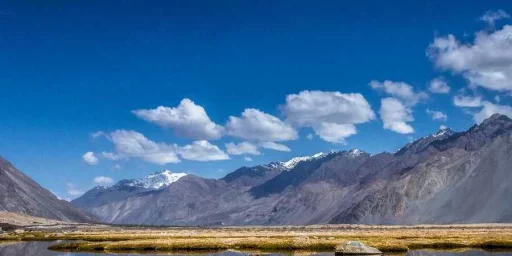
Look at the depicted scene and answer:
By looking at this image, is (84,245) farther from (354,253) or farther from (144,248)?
(354,253)

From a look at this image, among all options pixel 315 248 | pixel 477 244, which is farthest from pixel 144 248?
pixel 477 244

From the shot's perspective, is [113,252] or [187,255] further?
[113,252]

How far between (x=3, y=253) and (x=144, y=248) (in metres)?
21.4

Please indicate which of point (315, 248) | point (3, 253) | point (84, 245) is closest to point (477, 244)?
point (315, 248)

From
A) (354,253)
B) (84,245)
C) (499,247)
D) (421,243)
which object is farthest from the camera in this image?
(84,245)

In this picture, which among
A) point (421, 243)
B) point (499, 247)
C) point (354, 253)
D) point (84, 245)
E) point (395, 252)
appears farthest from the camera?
point (84, 245)

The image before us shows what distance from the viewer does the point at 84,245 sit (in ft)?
326

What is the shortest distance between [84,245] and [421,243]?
186ft

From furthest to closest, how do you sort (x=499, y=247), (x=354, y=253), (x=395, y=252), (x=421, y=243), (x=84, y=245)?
(x=84, y=245), (x=421, y=243), (x=499, y=247), (x=395, y=252), (x=354, y=253)

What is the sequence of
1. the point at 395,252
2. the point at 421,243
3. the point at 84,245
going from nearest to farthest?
the point at 395,252 → the point at 421,243 → the point at 84,245

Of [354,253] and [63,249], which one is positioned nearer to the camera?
[354,253]

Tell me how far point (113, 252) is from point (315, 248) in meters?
31.2

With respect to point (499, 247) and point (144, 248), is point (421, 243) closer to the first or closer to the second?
point (499, 247)

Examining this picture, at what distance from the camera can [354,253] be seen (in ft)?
234
